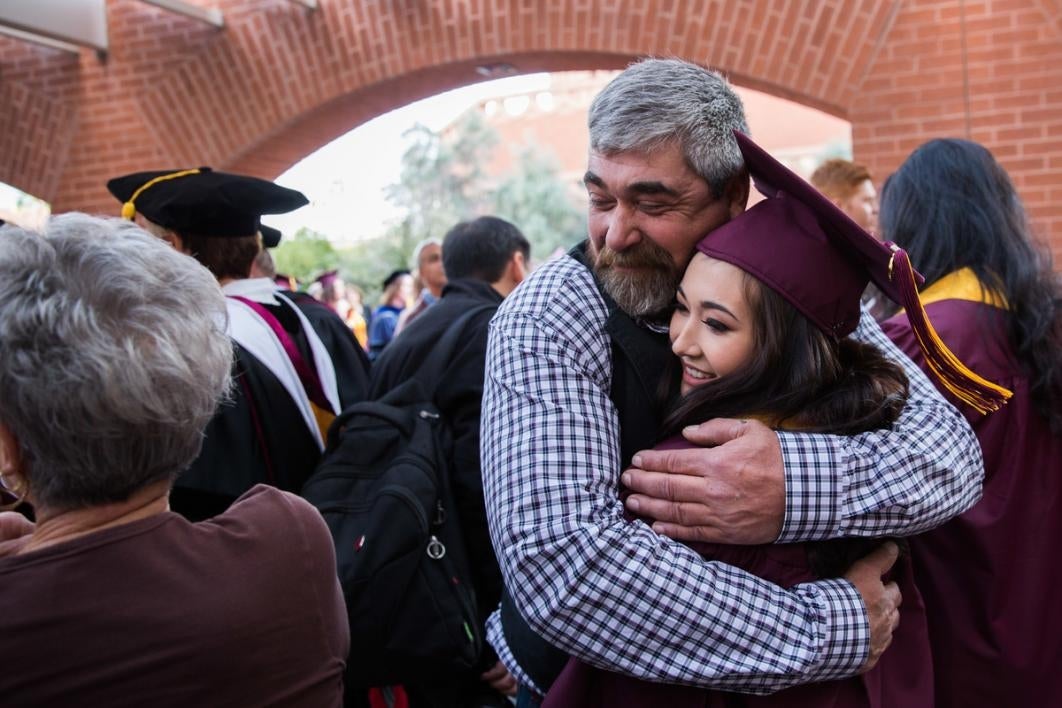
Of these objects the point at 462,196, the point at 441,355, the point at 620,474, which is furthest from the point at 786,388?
the point at 462,196

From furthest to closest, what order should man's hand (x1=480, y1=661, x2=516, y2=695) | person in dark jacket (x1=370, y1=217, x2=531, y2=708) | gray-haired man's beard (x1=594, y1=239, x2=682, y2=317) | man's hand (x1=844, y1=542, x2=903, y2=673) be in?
man's hand (x1=480, y1=661, x2=516, y2=695)
person in dark jacket (x1=370, y1=217, x2=531, y2=708)
gray-haired man's beard (x1=594, y1=239, x2=682, y2=317)
man's hand (x1=844, y1=542, x2=903, y2=673)

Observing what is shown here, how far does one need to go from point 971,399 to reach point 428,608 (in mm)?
1290

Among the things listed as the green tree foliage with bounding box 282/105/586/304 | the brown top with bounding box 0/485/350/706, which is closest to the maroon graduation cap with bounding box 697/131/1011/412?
the brown top with bounding box 0/485/350/706

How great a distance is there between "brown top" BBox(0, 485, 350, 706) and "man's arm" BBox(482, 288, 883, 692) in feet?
1.06

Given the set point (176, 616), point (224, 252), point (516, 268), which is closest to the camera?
point (176, 616)

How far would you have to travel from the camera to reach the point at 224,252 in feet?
10.0

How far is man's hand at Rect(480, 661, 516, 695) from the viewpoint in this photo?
2709 mm

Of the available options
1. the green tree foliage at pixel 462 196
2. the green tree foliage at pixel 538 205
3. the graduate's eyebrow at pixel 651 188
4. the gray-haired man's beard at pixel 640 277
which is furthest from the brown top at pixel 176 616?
the green tree foliage at pixel 538 205

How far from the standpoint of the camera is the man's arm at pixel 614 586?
150cm

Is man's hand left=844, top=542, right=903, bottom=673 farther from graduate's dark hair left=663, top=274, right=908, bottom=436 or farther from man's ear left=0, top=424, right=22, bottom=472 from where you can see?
man's ear left=0, top=424, right=22, bottom=472

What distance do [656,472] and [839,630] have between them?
0.37 m

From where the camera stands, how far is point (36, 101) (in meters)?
8.07

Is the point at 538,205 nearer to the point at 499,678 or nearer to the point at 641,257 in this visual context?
the point at 499,678

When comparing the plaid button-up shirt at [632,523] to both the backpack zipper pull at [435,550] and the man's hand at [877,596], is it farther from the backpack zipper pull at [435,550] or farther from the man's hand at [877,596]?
the backpack zipper pull at [435,550]
